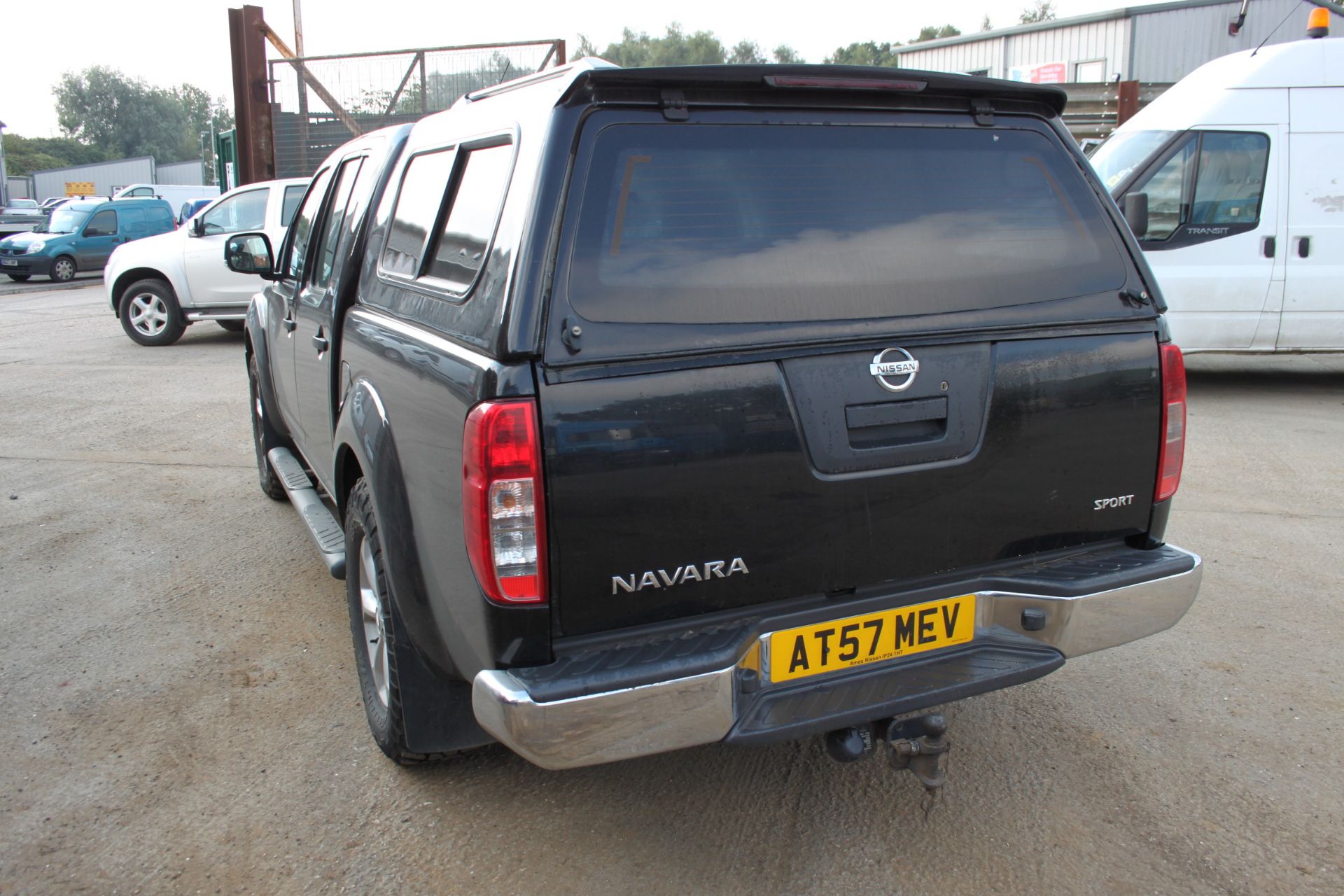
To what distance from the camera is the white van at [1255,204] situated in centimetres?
804

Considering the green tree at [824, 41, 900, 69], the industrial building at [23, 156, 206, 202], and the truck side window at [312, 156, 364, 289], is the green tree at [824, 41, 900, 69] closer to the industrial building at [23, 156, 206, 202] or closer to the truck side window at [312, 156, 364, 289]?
the industrial building at [23, 156, 206, 202]

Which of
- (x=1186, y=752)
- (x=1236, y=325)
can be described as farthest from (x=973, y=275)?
(x=1236, y=325)

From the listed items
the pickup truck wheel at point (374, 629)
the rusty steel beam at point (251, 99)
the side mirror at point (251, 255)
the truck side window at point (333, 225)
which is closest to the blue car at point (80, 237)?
the rusty steel beam at point (251, 99)

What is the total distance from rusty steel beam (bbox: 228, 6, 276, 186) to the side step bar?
11037 millimetres

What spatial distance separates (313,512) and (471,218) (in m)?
1.94

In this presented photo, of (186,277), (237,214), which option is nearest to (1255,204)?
(237,214)

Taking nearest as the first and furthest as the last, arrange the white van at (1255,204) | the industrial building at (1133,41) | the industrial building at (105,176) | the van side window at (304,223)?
1. the van side window at (304,223)
2. the white van at (1255,204)
3. the industrial building at (1133,41)
4. the industrial building at (105,176)

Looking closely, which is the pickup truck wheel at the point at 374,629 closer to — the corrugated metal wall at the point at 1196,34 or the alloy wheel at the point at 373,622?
the alloy wheel at the point at 373,622

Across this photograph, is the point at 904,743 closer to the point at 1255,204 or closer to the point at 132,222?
the point at 1255,204

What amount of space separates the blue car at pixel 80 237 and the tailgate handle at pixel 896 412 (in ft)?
74.0

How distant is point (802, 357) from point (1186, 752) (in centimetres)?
181

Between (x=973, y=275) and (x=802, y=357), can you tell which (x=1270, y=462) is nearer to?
(x=973, y=275)

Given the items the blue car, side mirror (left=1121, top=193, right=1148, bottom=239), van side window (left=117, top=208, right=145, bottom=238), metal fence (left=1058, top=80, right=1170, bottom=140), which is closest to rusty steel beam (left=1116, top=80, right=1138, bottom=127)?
metal fence (left=1058, top=80, right=1170, bottom=140)

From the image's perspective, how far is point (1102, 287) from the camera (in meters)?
2.77
